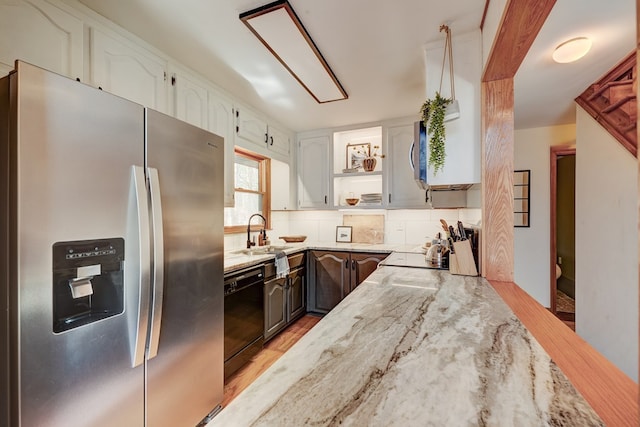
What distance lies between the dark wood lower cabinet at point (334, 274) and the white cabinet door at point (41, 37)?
248 centimetres

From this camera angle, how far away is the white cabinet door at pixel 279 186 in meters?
3.37

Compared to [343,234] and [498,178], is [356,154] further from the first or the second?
[498,178]

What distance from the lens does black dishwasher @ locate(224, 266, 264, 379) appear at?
1.89 metres

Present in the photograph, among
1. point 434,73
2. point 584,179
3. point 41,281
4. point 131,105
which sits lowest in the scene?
point 41,281

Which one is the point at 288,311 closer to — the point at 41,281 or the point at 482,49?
the point at 41,281

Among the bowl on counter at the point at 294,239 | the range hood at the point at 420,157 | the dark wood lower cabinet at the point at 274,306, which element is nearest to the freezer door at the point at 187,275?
the dark wood lower cabinet at the point at 274,306

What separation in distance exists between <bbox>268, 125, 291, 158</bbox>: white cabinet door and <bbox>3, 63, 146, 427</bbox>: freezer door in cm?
192

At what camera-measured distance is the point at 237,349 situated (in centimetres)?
202

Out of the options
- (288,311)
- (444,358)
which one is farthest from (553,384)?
(288,311)

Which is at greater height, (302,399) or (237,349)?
(302,399)

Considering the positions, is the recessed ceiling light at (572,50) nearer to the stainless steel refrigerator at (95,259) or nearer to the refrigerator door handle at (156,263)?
the stainless steel refrigerator at (95,259)

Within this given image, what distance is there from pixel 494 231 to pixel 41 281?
198cm

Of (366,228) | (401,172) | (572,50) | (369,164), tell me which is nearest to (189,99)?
(369,164)

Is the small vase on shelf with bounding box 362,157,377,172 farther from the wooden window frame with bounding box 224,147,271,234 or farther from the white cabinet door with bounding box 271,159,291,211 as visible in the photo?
the wooden window frame with bounding box 224,147,271,234
